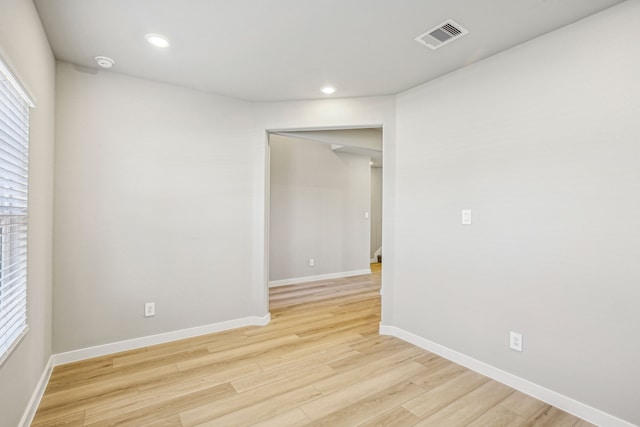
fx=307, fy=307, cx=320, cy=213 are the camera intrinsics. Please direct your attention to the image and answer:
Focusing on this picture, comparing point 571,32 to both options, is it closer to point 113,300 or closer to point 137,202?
point 137,202

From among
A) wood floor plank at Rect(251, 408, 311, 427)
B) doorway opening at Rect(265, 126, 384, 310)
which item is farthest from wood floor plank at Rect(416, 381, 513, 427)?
doorway opening at Rect(265, 126, 384, 310)

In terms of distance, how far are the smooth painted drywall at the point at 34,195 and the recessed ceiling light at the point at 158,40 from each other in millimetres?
611

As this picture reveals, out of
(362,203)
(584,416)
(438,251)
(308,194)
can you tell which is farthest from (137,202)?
(362,203)

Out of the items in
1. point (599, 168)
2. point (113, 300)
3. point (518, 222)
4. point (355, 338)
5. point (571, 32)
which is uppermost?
point (571, 32)

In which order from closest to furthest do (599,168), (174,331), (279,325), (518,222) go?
(599,168) → (518,222) → (174,331) → (279,325)

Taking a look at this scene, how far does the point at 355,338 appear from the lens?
3.08 metres

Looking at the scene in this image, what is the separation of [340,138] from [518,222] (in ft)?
7.98

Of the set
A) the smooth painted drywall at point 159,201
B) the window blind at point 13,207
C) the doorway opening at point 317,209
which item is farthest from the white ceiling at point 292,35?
the doorway opening at point 317,209

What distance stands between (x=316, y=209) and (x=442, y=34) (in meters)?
3.86

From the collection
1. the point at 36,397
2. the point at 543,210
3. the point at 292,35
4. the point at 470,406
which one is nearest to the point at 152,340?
the point at 36,397

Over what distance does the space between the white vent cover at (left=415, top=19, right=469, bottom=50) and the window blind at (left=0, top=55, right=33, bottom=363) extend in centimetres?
235

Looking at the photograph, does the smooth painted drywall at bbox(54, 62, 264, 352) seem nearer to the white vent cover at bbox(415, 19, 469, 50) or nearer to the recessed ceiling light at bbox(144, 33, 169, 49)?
the recessed ceiling light at bbox(144, 33, 169, 49)

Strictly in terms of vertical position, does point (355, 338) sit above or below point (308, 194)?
below

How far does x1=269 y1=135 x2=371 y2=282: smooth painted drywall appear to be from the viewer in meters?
5.27
